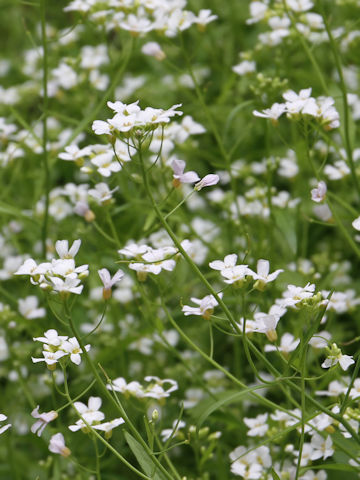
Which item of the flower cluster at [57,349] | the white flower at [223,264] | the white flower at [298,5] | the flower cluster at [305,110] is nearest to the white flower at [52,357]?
the flower cluster at [57,349]

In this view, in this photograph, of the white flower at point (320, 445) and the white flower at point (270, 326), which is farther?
the white flower at point (320, 445)

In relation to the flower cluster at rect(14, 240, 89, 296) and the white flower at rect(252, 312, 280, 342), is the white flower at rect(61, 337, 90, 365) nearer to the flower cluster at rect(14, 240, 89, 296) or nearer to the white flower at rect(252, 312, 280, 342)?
the flower cluster at rect(14, 240, 89, 296)

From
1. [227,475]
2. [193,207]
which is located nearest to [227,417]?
[227,475]

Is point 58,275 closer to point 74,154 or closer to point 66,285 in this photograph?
point 66,285

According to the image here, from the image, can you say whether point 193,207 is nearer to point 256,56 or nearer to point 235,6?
point 256,56

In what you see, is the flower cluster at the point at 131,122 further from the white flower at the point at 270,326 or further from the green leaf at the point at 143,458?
the green leaf at the point at 143,458

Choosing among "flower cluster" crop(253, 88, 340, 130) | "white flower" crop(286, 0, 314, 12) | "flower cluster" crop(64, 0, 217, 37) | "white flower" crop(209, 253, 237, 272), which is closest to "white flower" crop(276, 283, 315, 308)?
"white flower" crop(209, 253, 237, 272)

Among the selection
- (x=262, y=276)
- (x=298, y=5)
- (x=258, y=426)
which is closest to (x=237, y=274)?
(x=262, y=276)

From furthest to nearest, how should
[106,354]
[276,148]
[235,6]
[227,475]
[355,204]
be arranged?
[235,6]
[276,148]
[355,204]
[106,354]
[227,475]
